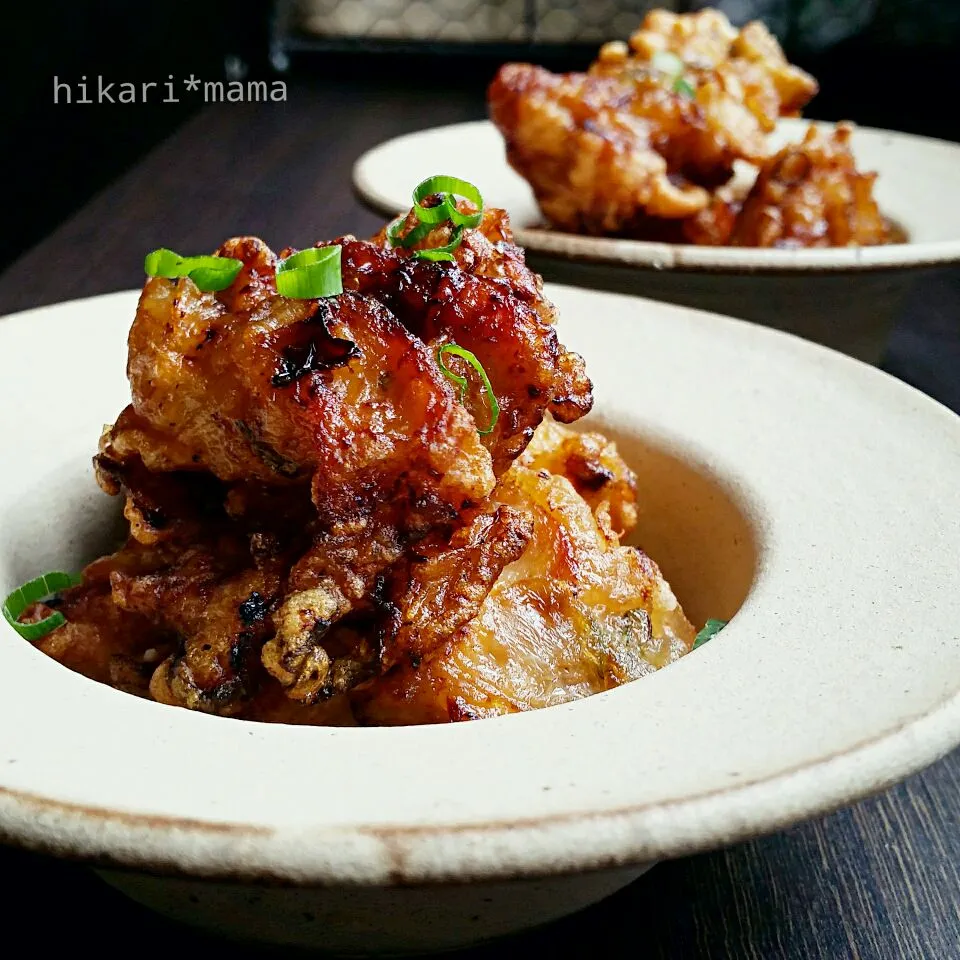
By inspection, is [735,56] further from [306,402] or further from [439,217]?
[306,402]

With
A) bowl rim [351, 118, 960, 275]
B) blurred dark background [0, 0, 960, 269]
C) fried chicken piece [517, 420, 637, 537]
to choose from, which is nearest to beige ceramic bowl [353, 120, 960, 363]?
bowl rim [351, 118, 960, 275]

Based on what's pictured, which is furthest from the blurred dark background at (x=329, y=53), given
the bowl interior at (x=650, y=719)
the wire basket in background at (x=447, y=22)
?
the bowl interior at (x=650, y=719)

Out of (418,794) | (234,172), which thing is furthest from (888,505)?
(234,172)

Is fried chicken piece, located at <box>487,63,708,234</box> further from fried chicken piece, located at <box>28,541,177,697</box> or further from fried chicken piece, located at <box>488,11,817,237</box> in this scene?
fried chicken piece, located at <box>28,541,177,697</box>

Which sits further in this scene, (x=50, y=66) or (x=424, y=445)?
(x=50, y=66)

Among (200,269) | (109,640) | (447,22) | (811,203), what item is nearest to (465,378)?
(200,269)

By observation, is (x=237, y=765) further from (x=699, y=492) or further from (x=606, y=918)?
(x=699, y=492)

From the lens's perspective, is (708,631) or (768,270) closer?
(708,631)
